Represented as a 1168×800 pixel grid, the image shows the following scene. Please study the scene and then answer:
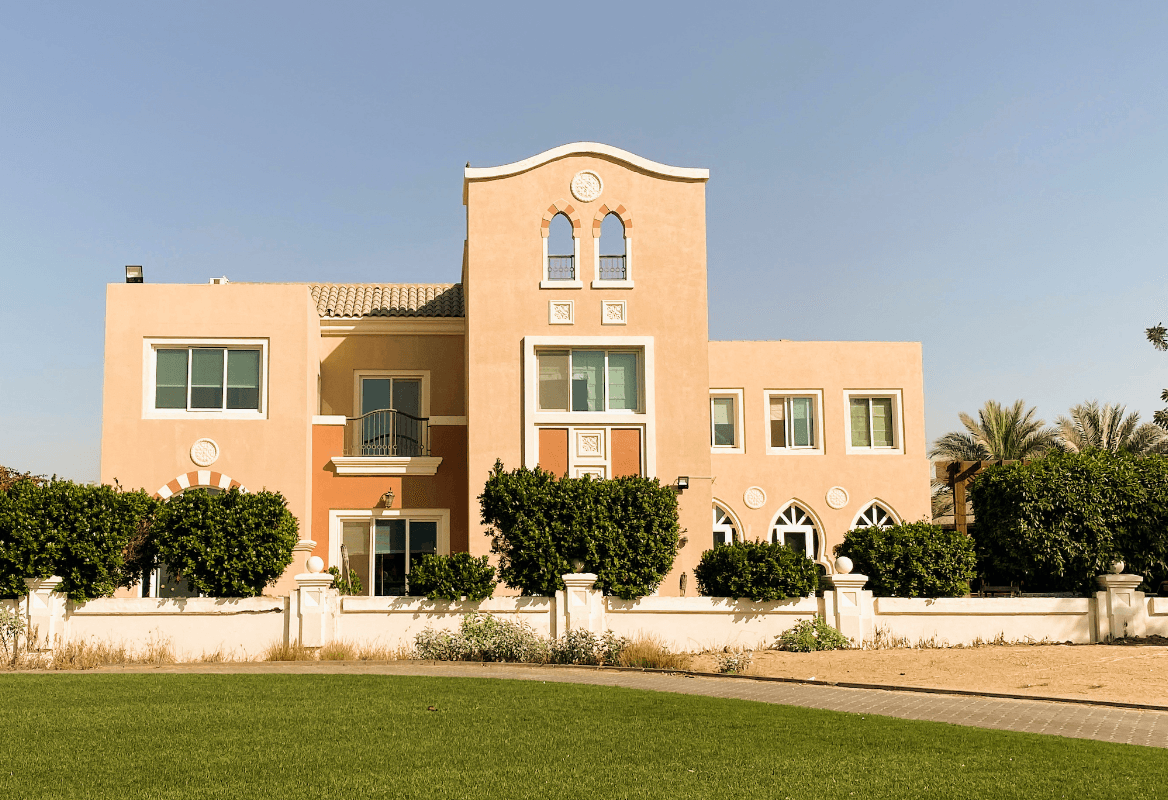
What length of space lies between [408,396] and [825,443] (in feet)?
35.7

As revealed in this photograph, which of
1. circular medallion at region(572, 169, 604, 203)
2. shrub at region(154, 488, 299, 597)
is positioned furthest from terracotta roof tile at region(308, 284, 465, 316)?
shrub at region(154, 488, 299, 597)

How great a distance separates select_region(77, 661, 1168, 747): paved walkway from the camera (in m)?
10.8

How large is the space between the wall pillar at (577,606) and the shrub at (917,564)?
16.9 feet

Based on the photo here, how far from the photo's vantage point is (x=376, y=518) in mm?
23312

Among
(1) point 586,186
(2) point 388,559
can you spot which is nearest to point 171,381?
(2) point 388,559

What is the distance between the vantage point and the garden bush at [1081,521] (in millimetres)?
18922

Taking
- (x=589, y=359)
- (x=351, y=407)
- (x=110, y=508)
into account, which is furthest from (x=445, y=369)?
(x=110, y=508)

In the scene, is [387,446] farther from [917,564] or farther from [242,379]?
[917,564]

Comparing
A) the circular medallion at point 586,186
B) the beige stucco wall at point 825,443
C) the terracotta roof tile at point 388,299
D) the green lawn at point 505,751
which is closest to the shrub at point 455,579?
the green lawn at point 505,751

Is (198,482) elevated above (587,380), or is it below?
below

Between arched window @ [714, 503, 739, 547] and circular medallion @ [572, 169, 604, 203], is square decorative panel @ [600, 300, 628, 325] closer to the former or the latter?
circular medallion @ [572, 169, 604, 203]

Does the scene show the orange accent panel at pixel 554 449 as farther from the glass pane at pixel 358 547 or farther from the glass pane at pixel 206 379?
the glass pane at pixel 206 379

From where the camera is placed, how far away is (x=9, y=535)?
55.4 ft

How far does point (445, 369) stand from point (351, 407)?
2485mm
